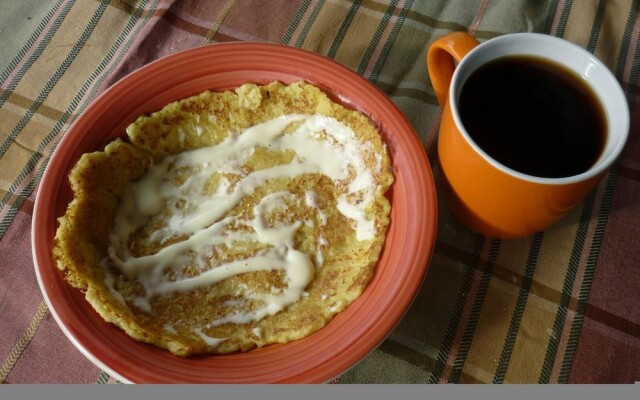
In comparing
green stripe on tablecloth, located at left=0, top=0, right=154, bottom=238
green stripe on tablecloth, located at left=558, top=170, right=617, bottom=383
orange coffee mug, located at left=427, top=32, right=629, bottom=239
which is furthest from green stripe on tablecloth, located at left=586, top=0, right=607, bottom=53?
green stripe on tablecloth, located at left=0, top=0, right=154, bottom=238

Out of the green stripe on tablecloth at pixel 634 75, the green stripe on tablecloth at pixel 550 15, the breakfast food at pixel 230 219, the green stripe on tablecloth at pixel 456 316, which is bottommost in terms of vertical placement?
the green stripe on tablecloth at pixel 456 316

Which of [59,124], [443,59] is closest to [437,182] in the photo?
[443,59]

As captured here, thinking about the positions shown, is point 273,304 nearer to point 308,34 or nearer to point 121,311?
point 121,311

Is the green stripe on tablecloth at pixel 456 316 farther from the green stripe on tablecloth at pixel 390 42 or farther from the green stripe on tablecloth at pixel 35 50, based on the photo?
the green stripe on tablecloth at pixel 35 50

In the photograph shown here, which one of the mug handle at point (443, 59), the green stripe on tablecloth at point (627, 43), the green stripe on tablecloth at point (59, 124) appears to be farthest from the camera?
the green stripe on tablecloth at point (627, 43)

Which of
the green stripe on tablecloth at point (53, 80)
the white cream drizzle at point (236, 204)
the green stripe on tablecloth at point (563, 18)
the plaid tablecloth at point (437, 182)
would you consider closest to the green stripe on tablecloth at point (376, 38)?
the plaid tablecloth at point (437, 182)

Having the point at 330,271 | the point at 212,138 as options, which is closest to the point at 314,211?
the point at 330,271
